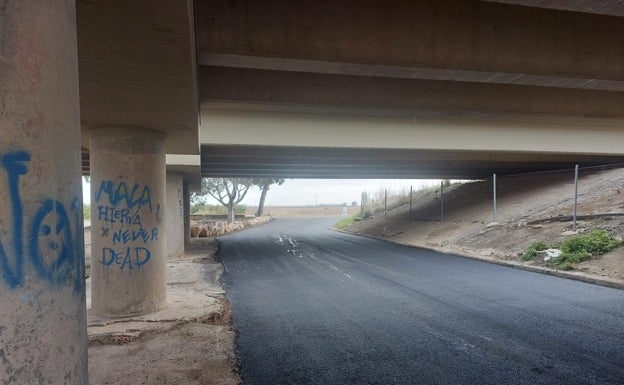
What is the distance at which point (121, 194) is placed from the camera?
768 cm

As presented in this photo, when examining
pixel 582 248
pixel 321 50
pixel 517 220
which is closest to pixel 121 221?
pixel 321 50

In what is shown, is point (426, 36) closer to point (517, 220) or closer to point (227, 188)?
point (517, 220)

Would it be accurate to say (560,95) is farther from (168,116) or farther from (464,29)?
(168,116)

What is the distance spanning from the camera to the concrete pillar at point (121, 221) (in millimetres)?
7652

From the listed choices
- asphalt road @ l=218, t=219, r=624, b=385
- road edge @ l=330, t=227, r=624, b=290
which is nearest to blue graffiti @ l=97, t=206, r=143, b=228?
asphalt road @ l=218, t=219, r=624, b=385

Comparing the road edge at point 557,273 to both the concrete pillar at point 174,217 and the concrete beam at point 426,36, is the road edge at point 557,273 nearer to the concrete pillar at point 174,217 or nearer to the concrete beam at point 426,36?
the concrete beam at point 426,36

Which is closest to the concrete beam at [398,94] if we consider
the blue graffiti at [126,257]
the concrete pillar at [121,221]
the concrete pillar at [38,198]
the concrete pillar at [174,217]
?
the concrete pillar at [121,221]

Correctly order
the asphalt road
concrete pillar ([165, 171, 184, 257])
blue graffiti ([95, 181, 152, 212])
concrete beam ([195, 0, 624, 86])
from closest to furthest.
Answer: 1. the asphalt road
2. concrete beam ([195, 0, 624, 86])
3. blue graffiti ([95, 181, 152, 212])
4. concrete pillar ([165, 171, 184, 257])

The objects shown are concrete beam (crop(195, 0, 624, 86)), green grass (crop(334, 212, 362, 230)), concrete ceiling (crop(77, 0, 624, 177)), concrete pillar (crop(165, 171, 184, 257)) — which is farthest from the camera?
green grass (crop(334, 212, 362, 230))

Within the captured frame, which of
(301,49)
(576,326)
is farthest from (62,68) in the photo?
(576,326)

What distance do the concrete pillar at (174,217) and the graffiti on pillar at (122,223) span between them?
34.0 feet

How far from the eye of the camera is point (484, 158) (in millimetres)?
19875

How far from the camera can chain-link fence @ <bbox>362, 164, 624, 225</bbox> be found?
54.4ft

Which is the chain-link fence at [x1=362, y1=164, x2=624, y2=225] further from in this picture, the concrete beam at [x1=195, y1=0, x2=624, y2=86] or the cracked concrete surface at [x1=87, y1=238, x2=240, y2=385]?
the cracked concrete surface at [x1=87, y1=238, x2=240, y2=385]
